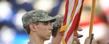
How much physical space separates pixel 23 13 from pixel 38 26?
1768 mm

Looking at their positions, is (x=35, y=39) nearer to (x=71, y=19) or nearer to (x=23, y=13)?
(x=71, y=19)

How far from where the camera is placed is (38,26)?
2408mm

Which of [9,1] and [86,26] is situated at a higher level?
[9,1]

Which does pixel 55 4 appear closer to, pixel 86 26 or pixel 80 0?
pixel 86 26

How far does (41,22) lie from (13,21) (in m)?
1.78

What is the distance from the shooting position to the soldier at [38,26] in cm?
238

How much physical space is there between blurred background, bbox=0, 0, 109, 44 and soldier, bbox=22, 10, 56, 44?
5.11 feet

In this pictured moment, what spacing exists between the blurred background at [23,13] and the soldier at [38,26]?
5.11ft

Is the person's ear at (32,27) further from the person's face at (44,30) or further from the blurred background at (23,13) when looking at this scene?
the blurred background at (23,13)

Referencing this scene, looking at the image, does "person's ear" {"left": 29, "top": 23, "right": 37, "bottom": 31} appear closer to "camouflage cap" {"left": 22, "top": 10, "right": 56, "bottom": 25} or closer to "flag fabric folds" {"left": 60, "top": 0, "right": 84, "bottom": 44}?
"camouflage cap" {"left": 22, "top": 10, "right": 56, "bottom": 25}

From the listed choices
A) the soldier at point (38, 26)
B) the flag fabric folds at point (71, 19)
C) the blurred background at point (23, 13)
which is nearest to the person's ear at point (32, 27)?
the soldier at point (38, 26)

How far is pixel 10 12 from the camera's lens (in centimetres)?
422

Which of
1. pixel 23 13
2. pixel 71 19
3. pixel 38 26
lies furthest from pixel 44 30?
pixel 23 13

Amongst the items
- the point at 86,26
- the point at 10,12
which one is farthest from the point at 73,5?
the point at 10,12
